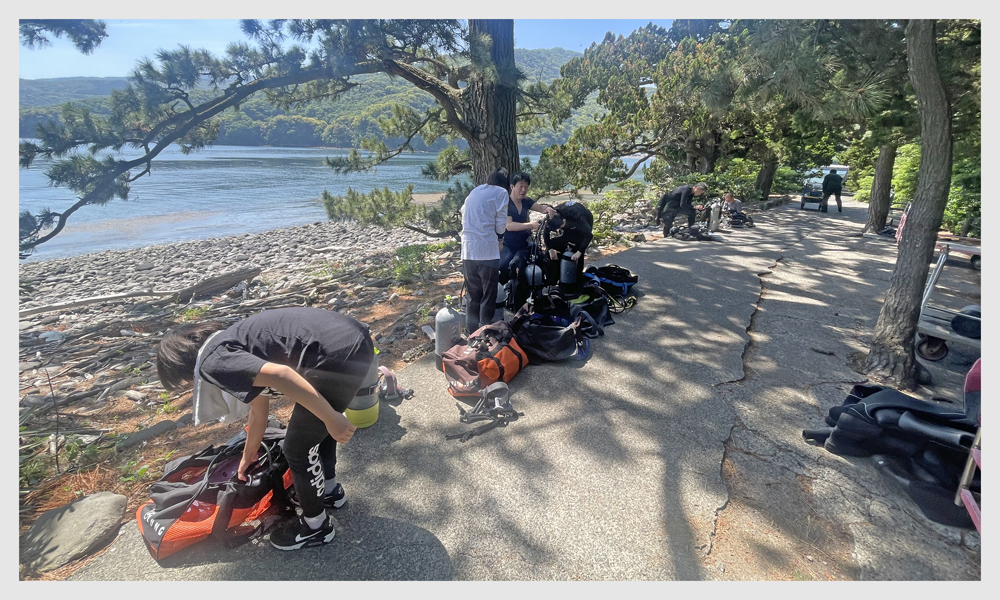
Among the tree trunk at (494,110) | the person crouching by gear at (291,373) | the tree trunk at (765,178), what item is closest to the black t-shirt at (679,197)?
the tree trunk at (494,110)

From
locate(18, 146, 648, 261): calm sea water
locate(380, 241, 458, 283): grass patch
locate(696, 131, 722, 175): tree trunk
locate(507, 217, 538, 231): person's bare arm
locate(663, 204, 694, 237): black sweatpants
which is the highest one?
locate(696, 131, 722, 175): tree trunk

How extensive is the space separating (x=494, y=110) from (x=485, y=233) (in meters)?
3.47

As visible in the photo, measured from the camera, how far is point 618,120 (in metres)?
16.7

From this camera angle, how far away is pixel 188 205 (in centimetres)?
2888

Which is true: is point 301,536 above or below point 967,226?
below

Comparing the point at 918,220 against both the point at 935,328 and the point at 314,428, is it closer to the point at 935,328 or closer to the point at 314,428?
the point at 935,328

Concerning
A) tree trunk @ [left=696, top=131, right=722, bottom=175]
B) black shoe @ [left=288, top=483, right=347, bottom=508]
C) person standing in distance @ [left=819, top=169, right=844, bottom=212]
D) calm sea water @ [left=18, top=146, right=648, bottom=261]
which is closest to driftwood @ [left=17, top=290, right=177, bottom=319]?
calm sea water @ [left=18, top=146, right=648, bottom=261]

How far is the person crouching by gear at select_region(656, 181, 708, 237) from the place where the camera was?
10531 millimetres

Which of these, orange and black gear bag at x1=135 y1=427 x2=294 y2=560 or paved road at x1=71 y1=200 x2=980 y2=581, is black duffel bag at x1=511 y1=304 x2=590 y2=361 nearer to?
paved road at x1=71 y1=200 x2=980 y2=581

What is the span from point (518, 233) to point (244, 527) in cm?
393

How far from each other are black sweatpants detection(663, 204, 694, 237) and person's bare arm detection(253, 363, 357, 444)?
1033 cm

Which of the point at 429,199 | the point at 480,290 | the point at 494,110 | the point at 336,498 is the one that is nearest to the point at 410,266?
the point at 494,110

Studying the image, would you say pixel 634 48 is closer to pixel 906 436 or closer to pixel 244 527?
pixel 906 436

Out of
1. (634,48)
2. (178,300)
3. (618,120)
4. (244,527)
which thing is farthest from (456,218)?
(634,48)
